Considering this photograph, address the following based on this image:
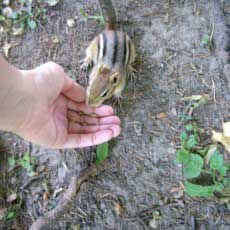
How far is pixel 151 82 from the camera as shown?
273 cm

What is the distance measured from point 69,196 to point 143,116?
0.71 m

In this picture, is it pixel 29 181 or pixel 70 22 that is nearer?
pixel 29 181

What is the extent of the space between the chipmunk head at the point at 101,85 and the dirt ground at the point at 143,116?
239 mm

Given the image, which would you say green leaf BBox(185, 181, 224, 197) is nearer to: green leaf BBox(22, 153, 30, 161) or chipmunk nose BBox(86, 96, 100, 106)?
chipmunk nose BBox(86, 96, 100, 106)

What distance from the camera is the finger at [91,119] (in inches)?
95.5

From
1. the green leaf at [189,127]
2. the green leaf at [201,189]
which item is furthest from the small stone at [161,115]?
the green leaf at [201,189]

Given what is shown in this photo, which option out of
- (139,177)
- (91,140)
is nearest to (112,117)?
(91,140)

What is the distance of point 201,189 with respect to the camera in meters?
2.29

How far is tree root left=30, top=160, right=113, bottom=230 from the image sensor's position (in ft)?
7.77

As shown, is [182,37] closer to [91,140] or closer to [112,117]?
[112,117]

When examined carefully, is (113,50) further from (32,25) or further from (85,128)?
(32,25)

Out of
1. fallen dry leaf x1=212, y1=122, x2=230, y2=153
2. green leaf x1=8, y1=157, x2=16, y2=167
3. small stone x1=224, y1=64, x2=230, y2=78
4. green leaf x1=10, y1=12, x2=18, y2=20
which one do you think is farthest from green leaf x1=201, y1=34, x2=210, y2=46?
green leaf x1=8, y1=157, x2=16, y2=167

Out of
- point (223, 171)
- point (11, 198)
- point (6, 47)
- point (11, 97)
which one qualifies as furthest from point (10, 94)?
point (223, 171)

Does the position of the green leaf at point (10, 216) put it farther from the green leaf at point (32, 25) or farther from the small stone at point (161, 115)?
the green leaf at point (32, 25)
